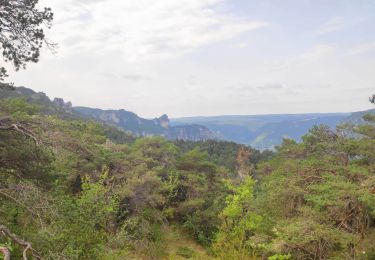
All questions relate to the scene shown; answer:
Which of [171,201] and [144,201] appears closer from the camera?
[144,201]

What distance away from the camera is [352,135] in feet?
68.2

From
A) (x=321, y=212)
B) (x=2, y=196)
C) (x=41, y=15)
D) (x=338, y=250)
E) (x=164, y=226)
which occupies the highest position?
(x=41, y=15)

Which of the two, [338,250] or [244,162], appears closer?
[338,250]

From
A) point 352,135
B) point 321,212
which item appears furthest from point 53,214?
point 352,135

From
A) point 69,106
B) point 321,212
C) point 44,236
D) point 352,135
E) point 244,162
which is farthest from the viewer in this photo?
point 69,106

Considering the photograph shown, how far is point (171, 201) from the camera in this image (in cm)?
3478

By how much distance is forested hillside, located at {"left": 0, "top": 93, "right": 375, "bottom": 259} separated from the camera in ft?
30.6

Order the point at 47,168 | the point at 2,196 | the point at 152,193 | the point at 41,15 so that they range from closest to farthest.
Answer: the point at 2,196 → the point at 41,15 → the point at 47,168 → the point at 152,193

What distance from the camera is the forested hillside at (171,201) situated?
30.6 ft

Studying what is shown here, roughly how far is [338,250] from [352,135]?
6609 mm

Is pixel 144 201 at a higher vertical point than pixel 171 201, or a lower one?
higher

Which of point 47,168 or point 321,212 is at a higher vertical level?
point 47,168

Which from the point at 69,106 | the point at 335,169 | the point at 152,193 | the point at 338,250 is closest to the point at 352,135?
the point at 335,169

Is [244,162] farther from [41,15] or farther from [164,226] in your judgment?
[41,15]
